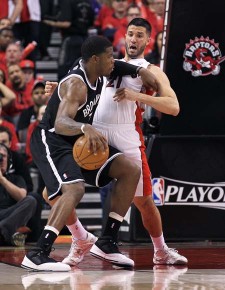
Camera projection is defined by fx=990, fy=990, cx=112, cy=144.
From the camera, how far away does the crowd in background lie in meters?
14.7

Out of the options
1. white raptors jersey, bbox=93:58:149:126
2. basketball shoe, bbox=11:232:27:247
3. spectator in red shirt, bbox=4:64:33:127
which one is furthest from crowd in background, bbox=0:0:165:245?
white raptors jersey, bbox=93:58:149:126

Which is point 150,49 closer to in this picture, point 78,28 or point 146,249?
point 78,28

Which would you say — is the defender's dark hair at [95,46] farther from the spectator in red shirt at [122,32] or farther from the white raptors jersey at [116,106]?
the spectator in red shirt at [122,32]

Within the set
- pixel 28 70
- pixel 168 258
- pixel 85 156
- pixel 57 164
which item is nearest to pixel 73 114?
pixel 85 156

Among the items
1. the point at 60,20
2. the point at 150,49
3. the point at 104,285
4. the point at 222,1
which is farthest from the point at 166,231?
the point at 60,20

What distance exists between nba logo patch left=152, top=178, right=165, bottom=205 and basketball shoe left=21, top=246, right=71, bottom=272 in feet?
11.2

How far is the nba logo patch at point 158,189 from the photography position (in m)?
11.9

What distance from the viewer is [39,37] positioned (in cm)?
1756

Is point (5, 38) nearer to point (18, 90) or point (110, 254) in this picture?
point (18, 90)

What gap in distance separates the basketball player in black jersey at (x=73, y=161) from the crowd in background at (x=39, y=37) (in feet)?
14.4

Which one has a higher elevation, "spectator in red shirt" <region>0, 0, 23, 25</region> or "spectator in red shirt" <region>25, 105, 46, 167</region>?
"spectator in red shirt" <region>0, 0, 23, 25</region>

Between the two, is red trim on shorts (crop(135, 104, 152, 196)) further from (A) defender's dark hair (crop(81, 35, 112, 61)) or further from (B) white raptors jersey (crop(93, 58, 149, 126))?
(A) defender's dark hair (crop(81, 35, 112, 61))

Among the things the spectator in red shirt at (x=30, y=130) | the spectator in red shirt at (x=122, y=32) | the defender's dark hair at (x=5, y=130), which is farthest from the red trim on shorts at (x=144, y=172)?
the spectator in red shirt at (x=122, y=32)

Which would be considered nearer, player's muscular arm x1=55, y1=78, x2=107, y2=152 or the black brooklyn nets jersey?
player's muscular arm x1=55, y1=78, x2=107, y2=152
